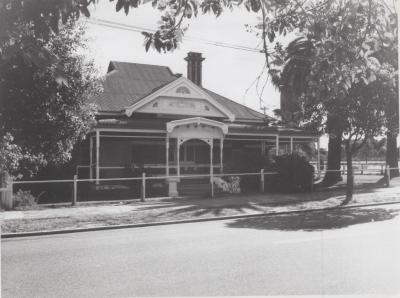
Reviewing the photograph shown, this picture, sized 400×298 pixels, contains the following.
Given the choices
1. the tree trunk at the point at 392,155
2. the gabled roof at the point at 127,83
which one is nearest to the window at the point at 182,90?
the gabled roof at the point at 127,83

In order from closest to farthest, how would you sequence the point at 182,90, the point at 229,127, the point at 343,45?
the point at 343,45 < the point at 229,127 < the point at 182,90

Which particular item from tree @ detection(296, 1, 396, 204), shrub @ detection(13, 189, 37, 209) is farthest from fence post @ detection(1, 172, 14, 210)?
tree @ detection(296, 1, 396, 204)

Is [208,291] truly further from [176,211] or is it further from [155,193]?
[155,193]

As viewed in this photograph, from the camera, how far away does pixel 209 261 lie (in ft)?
25.9

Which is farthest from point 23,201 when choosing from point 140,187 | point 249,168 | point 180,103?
point 180,103

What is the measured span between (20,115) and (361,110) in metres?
11.4

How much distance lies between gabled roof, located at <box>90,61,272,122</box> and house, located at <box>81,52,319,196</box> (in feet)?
0.17

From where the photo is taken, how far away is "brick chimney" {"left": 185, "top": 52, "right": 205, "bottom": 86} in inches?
1222

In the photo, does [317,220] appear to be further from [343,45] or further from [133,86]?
[133,86]

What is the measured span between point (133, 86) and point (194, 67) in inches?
208

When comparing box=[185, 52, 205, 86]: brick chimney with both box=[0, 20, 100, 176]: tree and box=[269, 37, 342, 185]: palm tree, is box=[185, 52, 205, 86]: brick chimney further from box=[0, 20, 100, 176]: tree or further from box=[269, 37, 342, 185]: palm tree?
box=[0, 20, 100, 176]: tree

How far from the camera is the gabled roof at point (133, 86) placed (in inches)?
987

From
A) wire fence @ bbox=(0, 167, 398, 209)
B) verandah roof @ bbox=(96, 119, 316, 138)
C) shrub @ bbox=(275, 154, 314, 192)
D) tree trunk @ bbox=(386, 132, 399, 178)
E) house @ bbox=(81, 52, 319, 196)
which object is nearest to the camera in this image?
wire fence @ bbox=(0, 167, 398, 209)

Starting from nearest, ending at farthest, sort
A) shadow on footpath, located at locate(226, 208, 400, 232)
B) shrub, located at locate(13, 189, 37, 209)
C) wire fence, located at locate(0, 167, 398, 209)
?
→ shadow on footpath, located at locate(226, 208, 400, 232)
shrub, located at locate(13, 189, 37, 209)
wire fence, located at locate(0, 167, 398, 209)
